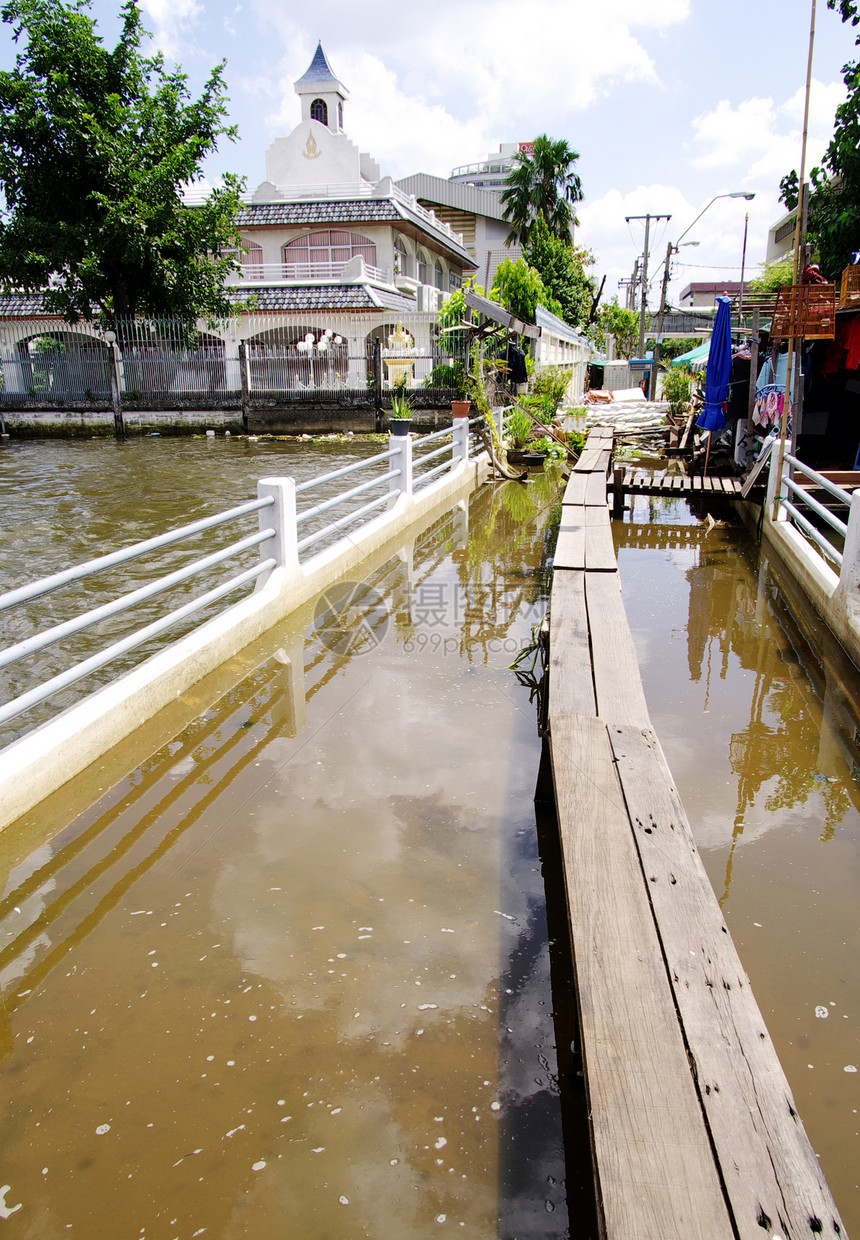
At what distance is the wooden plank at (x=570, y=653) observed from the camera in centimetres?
362

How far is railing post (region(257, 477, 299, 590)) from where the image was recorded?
606 centimetres

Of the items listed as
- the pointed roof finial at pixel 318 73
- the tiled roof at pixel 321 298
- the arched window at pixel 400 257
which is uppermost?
the pointed roof finial at pixel 318 73

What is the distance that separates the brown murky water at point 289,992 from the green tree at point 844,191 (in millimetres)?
13698

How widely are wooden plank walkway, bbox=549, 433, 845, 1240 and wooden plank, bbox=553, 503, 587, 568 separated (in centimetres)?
296

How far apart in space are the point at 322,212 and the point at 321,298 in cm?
525

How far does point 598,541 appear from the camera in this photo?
6.87m

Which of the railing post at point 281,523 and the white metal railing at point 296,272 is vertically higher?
the white metal railing at point 296,272

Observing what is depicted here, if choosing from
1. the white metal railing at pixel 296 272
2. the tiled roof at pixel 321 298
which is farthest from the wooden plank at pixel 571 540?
the white metal railing at pixel 296 272

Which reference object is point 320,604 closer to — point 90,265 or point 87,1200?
point 87,1200

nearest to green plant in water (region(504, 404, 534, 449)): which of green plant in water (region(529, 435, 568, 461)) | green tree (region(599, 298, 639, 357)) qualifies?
green plant in water (region(529, 435, 568, 461))

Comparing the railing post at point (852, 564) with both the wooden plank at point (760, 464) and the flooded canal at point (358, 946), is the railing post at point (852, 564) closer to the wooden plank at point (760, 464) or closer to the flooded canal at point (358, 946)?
the flooded canal at point (358, 946)

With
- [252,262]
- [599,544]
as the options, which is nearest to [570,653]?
[599,544]

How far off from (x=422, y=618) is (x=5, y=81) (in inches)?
1070

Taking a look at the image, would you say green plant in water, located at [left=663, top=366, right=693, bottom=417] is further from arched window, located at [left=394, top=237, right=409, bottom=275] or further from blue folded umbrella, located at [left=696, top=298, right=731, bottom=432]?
arched window, located at [left=394, top=237, right=409, bottom=275]
